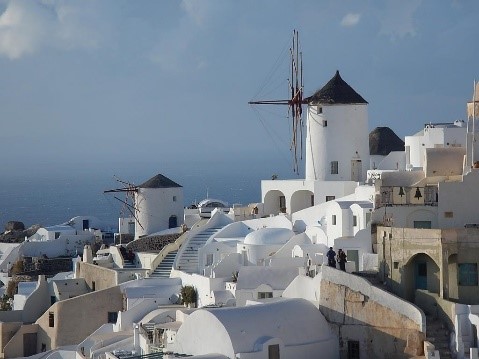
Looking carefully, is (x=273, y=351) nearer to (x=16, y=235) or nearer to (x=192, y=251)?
(x=192, y=251)

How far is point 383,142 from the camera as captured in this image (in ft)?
147

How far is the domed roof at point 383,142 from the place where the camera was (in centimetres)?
4431

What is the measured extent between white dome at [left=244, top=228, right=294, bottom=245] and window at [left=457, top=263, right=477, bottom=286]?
1048 centimetres

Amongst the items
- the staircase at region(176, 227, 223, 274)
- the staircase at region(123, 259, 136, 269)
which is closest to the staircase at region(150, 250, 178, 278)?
the staircase at region(176, 227, 223, 274)

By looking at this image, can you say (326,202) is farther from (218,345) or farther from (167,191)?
(218,345)

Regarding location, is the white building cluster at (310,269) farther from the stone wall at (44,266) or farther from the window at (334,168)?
the stone wall at (44,266)

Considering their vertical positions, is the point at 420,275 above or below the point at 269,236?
below

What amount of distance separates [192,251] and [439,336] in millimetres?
14611

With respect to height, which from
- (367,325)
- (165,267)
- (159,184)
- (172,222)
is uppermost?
(159,184)

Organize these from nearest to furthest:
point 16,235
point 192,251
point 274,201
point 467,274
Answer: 1. point 467,274
2. point 192,251
3. point 274,201
4. point 16,235

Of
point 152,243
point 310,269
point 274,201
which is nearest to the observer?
point 310,269

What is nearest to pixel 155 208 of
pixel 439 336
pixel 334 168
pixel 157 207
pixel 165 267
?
pixel 157 207

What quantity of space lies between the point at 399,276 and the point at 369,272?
79.6 inches

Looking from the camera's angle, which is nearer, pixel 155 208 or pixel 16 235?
pixel 155 208
